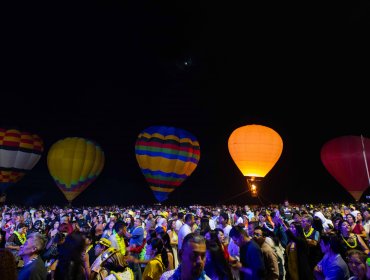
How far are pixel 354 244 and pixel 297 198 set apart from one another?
178 ft

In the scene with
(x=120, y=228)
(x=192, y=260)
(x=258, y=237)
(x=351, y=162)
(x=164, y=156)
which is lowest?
(x=120, y=228)

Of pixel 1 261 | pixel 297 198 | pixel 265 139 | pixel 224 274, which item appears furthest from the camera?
pixel 297 198

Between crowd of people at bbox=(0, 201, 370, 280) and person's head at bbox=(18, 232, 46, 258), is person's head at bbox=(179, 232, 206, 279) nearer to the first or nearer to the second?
crowd of people at bbox=(0, 201, 370, 280)

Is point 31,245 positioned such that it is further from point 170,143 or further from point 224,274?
Answer: point 170,143

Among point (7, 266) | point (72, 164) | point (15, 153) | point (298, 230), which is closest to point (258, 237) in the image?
point (298, 230)

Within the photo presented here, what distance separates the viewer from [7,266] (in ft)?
8.55

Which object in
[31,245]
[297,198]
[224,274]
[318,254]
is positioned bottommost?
[297,198]

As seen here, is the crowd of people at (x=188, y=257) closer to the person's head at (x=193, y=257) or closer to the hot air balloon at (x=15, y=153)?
the person's head at (x=193, y=257)

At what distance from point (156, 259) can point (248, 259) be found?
133 centimetres

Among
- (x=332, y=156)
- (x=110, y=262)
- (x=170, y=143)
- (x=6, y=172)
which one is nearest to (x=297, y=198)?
(x=332, y=156)

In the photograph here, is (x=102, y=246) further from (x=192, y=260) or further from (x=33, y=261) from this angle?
(x=192, y=260)

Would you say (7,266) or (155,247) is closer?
(7,266)

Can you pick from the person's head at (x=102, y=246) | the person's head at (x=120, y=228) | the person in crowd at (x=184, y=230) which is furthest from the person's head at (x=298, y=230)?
the person's head at (x=120, y=228)

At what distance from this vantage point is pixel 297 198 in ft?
188
